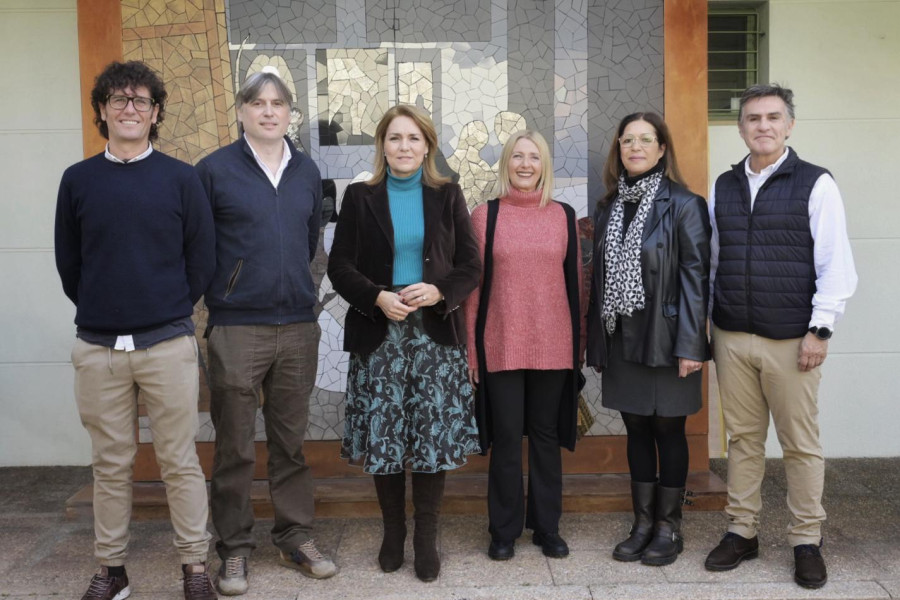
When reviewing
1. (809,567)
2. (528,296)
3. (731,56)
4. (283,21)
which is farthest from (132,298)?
(731,56)

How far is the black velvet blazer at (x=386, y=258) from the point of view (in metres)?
3.18

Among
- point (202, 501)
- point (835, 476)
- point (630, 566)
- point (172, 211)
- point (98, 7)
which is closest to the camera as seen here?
point (172, 211)

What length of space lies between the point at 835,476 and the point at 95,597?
3.78 meters

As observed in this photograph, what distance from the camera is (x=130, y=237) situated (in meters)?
2.91

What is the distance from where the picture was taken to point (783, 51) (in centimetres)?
475

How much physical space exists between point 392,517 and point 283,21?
244 centimetres

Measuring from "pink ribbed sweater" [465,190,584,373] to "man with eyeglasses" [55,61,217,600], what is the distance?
1.14 m

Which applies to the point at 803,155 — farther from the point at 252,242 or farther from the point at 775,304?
the point at 252,242

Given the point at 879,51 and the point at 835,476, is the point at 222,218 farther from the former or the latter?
the point at 879,51

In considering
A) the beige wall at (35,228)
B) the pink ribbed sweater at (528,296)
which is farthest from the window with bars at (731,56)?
the beige wall at (35,228)

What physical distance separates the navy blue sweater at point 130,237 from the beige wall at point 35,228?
2032mm

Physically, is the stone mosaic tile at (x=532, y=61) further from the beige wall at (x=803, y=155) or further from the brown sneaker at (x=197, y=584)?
the brown sneaker at (x=197, y=584)

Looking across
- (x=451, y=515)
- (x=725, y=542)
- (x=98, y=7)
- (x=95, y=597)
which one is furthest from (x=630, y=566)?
(x=98, y=7)

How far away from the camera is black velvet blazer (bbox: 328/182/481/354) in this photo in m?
3.18
